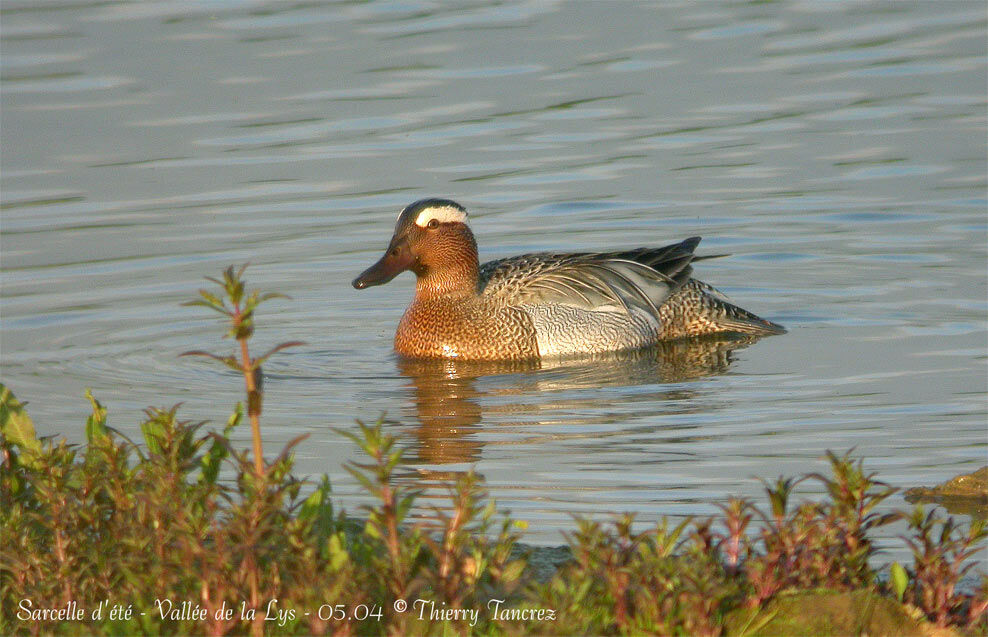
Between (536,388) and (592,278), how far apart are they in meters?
1.61

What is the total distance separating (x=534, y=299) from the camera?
10.6 meters

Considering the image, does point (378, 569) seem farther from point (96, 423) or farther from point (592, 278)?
point (592, 278)

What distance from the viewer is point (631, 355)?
34.4ft

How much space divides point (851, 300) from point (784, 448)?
11.9 feet

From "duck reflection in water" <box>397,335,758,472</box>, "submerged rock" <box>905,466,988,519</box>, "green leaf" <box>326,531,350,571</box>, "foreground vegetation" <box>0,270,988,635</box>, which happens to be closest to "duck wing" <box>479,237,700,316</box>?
"duck reflection in water" <box>397,335,758,472</box>

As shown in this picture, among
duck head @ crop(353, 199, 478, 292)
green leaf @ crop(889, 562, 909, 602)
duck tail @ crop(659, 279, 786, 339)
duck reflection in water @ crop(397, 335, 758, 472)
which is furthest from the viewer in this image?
duck tail @ crop(659, 279, 786, 339)

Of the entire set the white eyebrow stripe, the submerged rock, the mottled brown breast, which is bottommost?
the submerged rock

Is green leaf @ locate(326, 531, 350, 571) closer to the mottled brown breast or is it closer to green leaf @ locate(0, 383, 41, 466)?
green leaf @ locate(0, 383, 41, 466)

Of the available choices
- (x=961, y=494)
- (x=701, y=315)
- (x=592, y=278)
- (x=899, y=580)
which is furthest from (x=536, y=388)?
(x=899, y=580)

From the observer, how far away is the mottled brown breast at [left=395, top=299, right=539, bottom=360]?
10.4 m

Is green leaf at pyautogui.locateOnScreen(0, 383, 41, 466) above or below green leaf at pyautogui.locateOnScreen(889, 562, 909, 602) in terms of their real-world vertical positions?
above

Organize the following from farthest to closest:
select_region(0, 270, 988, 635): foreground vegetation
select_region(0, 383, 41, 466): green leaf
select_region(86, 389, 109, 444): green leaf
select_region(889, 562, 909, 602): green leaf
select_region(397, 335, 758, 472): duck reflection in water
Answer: select_region(397, 335, 758, 472): duck reflection in water < select_region(0, 383, 41, 466): green leaf < select_region(86, 389, 109, 444): green leaf < select_region(889, 562, 909, 602): green leaf < select_region(0, 270, 988, 635): foreground vegetation

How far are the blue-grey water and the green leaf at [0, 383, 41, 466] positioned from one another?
1748 millimetres

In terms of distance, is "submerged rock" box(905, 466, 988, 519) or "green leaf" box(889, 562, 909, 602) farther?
"submerged rock" box(905, 466, 988, 519)
